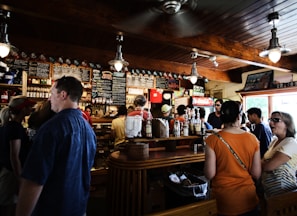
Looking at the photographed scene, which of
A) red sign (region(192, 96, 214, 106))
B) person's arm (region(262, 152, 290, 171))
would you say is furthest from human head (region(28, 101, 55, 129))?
red sign (region(192, 96, 214, 106))

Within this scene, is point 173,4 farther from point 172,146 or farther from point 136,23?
point 172,146

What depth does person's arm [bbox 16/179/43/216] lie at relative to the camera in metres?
1.16

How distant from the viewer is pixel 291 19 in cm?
300

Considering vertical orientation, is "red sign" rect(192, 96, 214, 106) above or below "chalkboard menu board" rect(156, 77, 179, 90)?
below

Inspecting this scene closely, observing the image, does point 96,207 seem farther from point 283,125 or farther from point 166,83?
point 166,83

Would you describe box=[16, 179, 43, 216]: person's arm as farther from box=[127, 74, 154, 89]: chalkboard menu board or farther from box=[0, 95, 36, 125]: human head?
box=[127, 74, 154, 89]: chalkboard menu board

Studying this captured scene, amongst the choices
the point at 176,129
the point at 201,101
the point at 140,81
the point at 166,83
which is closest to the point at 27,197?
the point at 176,129

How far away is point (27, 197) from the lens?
117cm

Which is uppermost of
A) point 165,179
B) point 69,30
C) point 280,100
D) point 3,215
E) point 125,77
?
point 69,30

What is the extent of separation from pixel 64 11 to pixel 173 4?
4.10ft

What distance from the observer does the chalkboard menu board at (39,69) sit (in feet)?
16.8

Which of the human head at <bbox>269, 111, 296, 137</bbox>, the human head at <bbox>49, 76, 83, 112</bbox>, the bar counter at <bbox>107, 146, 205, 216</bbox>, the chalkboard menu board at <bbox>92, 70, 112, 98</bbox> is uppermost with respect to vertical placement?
the chalkboard menu board at <bbox>92, 70, 112, 98</bbox>

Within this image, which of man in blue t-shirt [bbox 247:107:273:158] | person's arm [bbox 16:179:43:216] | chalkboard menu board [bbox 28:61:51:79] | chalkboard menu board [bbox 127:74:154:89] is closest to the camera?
person's arm [bbox 16:179:43:216]

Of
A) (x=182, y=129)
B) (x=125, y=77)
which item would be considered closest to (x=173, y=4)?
(x=182, y=129)
